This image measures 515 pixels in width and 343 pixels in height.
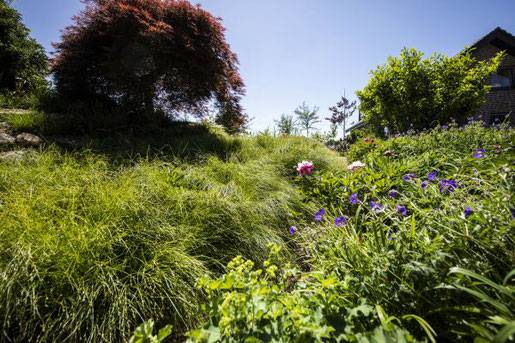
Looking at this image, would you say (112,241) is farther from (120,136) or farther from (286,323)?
(120,136)

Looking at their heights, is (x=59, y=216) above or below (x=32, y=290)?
above

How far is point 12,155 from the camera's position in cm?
237

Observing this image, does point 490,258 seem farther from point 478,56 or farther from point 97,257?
point 478,56

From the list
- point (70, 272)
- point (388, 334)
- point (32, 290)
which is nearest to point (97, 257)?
point (70, 272)

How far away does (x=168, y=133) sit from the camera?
177 inches

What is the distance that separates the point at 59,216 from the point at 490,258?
2.60 metres

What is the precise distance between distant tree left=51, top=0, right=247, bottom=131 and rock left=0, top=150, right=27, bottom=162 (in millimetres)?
2419

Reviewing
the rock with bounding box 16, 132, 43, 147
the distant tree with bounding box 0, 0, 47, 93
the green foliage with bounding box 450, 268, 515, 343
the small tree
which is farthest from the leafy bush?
the distant tree with bounding box 0, 0, 47, 93

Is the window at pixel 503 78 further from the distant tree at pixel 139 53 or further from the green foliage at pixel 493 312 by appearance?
the green foliage at pixel 493 312

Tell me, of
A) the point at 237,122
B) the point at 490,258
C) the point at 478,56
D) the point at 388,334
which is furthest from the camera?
the point at 478,56

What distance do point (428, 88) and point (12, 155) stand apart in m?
9.27

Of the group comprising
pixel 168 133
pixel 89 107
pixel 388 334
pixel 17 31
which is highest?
pixel 17 31

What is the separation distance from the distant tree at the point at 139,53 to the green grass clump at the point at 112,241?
8.52ft

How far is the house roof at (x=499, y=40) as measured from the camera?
928 cm
